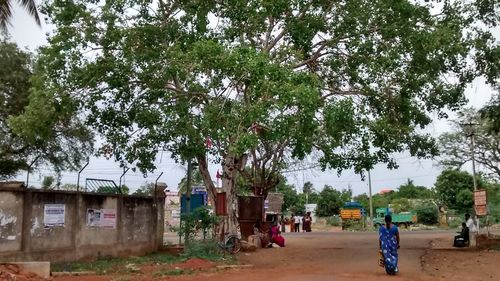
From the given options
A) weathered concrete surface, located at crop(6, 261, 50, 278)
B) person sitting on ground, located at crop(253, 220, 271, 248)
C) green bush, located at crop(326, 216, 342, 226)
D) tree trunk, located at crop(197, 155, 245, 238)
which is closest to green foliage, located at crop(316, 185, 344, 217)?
green bush, located at crop(326, 216, 342, 226)

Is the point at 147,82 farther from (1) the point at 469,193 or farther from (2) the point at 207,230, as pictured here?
(1) the point at 469,193

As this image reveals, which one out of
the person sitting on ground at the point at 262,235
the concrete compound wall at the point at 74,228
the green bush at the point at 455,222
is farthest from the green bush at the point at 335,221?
the concrete compound wall at the point at 74,228

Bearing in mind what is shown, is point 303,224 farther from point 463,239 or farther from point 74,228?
point 74,228

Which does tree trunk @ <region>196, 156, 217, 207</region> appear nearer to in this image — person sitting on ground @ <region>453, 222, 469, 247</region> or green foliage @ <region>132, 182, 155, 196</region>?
green foliage @ <region>132, 182, 155, 196</region>

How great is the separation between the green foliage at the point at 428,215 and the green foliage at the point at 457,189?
1.55 m

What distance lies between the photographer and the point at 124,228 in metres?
19.0

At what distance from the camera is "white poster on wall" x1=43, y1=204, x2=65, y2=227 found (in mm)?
15570

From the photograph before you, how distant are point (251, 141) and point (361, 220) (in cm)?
4245

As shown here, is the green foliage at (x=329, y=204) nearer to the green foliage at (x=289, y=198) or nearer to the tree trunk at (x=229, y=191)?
the green foliage at (x=289, y=198)

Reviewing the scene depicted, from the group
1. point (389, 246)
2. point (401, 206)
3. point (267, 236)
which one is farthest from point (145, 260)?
point (401, 206)

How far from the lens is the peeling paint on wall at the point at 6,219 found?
45.8ft

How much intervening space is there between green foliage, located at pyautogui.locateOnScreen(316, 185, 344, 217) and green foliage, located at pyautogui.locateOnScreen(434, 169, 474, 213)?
20.4 m

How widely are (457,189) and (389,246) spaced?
158 feet

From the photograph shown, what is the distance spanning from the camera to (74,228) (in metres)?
16.7
